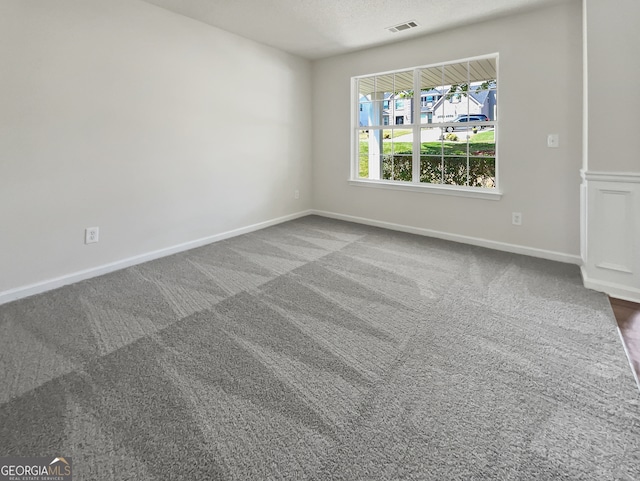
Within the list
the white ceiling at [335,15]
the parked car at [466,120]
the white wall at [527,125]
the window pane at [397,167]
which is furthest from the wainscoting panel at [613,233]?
the window pane at [397,167]

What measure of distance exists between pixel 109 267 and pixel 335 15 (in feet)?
10.8

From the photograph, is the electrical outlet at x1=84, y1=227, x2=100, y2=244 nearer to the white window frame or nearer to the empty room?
the empty room

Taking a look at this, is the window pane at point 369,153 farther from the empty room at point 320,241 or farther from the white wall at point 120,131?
the white wall at point 120,131

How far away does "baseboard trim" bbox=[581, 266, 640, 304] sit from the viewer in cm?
260

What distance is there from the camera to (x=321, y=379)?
1726 mm

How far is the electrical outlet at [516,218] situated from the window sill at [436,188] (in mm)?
237

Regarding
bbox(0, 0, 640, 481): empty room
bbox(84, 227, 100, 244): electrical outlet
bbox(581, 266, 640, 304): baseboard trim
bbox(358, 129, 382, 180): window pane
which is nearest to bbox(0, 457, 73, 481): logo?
bbox(0, 0, 640, 481): empty room

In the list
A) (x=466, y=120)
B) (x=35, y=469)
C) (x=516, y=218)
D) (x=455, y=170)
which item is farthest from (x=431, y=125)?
(x=35, y=469)

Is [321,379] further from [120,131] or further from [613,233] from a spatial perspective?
[120,131]

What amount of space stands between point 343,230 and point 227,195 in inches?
61.5

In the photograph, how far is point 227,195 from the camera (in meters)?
4.35

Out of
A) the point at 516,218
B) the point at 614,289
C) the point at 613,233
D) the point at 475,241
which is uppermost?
the point at 516,218

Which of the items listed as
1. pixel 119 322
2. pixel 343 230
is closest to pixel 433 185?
pixel 343 230

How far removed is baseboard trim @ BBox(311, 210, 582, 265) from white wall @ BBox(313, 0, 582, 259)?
0.05 m
